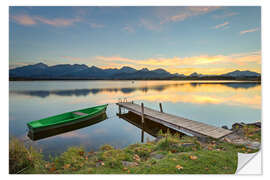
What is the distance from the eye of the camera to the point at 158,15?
3.30m

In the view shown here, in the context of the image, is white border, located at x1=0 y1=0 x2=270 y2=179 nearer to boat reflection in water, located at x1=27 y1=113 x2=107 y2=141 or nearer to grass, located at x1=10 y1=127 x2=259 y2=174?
grass, located at x1=10 y1=127 x2=259 y2=174

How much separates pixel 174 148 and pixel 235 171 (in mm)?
961

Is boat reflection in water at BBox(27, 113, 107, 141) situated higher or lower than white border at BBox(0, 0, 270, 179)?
lower

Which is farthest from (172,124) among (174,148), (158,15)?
(158,15)

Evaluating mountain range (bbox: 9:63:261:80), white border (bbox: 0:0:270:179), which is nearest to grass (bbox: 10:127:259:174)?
white border (bbox: 0:0:270:179)

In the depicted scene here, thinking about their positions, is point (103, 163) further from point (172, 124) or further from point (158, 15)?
point (158, 15)

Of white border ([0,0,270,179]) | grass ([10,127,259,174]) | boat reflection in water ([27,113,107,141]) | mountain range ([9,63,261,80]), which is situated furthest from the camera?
boat reflection in water ([27,113,107,141])
